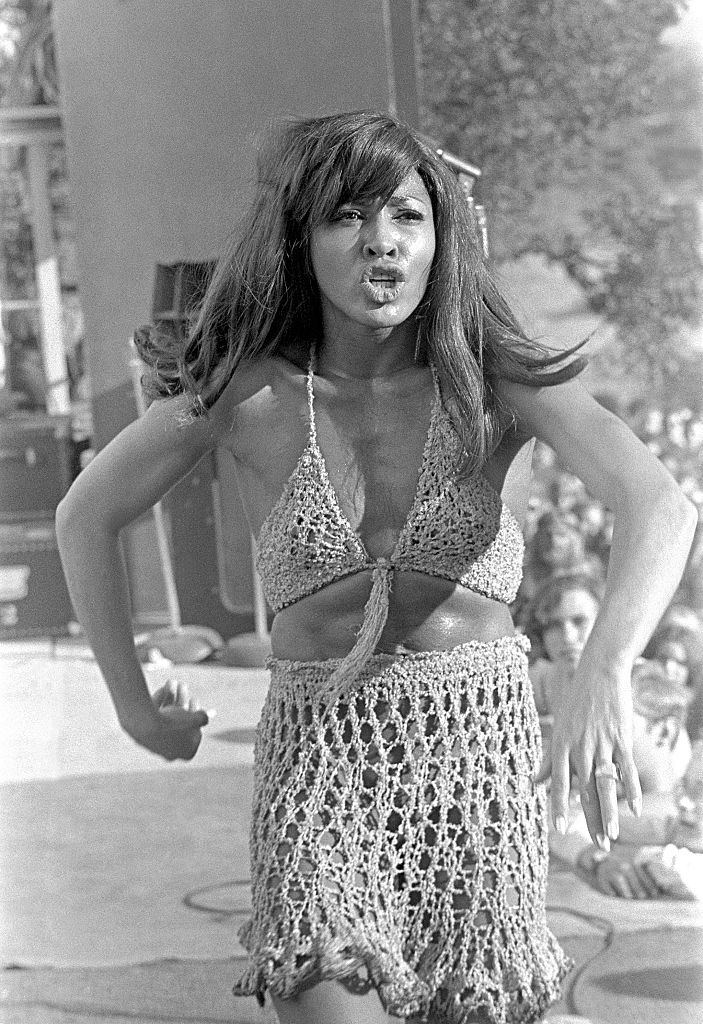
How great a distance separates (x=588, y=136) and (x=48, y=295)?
1284 mm

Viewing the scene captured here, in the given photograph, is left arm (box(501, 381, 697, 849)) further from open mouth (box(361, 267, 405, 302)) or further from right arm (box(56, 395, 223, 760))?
right arm (box(56, 395, 223, 760))

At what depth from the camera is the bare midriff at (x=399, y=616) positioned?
1541 millimetres

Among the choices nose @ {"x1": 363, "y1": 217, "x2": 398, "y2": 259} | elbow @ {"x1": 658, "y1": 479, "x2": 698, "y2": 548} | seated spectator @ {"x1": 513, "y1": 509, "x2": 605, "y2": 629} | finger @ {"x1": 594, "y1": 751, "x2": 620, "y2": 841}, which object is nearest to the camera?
finger @ {"x1": 594, "y1": 751, "x2": 620, "y2": 841}

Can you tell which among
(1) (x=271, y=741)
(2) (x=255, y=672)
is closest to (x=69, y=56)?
(2) (x=255, y=672)

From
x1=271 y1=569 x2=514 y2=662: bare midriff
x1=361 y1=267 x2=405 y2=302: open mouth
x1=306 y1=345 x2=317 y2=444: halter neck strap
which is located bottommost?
x1=271 y1=569 x2=514 y2=662: bare midriff

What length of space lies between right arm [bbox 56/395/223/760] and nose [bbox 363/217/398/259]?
284mm

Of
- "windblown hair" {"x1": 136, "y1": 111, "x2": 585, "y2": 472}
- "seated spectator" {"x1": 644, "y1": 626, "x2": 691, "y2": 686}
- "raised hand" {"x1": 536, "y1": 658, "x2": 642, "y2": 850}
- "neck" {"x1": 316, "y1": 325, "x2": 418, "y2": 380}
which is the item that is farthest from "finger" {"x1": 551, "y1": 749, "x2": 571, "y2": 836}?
"seated spectator" {"x1": 644, "y1": 626, "x2": 691, "y2": 686}

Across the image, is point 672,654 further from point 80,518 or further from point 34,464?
point 80,518

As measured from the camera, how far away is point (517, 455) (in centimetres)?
162

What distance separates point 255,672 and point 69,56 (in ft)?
3.83

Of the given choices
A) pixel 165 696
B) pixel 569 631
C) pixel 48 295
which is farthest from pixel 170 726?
pixel 569 631

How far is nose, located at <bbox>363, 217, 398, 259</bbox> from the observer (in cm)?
150

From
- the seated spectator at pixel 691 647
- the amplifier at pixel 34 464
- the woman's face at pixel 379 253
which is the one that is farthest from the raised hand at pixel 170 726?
the seated spectator at pixel 691 647

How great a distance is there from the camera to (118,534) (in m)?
Answer: 1.71
